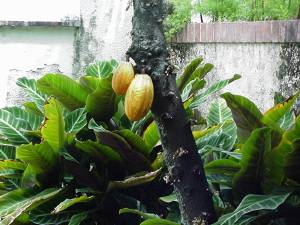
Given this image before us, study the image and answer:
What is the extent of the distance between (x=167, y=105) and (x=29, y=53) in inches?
208

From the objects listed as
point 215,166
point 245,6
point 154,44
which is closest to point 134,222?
point 215,166

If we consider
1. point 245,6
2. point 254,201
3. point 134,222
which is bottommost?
point 134,222

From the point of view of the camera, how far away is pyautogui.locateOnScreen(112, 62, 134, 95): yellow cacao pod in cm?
191

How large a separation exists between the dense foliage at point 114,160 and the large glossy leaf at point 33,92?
0.05 meters

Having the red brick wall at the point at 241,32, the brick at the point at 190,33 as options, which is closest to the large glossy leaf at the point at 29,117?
the red brick wall at the point at 241,32

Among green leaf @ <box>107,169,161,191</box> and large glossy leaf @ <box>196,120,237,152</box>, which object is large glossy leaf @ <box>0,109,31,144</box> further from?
large glossy leaf @ <box>196,120,237,152</box>

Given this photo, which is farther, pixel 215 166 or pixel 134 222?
pixel 134 222

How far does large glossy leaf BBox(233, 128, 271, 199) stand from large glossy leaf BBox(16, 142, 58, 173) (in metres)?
0.78

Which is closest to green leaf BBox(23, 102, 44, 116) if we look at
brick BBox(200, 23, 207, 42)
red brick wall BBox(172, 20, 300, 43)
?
red brick wall BBox(172, 20, 300, 43)

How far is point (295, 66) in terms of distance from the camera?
4.80 m

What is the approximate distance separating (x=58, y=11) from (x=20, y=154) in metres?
4.55

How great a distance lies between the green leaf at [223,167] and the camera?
2.30 meters

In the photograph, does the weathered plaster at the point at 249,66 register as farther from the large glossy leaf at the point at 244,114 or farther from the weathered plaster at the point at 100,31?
the large glossy leaf at the point at 244,114

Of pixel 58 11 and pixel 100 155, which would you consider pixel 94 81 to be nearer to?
pixel 100 155
